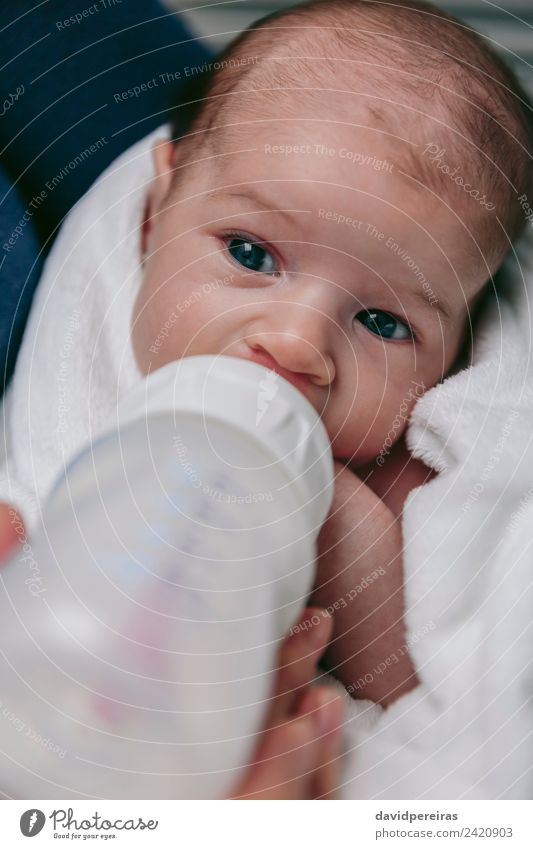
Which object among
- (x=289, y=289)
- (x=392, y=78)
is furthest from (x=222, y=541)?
(x=392, y=78)

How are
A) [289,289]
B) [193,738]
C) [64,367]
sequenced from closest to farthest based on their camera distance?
[193,738] → [289,289] → [64,367]

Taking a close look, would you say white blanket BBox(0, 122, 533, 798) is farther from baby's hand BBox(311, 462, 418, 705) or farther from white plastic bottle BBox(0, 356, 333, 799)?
white plastic bottle BBox(0, 356, 333, 799)

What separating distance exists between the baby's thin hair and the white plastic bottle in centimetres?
16

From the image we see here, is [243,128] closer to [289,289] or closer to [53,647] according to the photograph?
[289,289]

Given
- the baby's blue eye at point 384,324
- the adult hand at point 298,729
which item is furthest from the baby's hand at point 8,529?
the baby's blue eye at point 384,324

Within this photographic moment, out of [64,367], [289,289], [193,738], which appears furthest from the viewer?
[64,367]

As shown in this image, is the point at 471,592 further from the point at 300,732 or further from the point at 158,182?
the point at 158,182

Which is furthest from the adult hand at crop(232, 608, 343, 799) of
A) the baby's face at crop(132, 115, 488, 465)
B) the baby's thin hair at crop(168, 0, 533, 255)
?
the baby's thin hair at crop(168, 0, 533, 255)

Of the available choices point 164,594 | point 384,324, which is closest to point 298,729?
point 164,594

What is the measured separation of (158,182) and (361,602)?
0.29 metres

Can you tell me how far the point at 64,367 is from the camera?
53 cm

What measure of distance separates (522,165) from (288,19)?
0.16m

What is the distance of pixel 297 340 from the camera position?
0.40 m

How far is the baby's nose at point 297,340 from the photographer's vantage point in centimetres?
40
